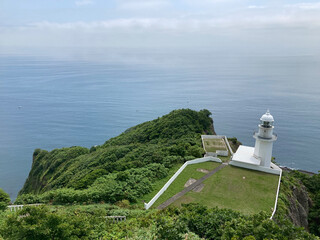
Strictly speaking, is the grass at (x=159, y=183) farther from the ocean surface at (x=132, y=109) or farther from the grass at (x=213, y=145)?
the ocean surface at (x=132, y=109)

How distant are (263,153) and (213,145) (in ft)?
26.5

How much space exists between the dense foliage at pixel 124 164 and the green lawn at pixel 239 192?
4741mm

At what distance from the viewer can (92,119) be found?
8631cm

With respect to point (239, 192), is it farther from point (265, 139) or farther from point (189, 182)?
point (265, 139)

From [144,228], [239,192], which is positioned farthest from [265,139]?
[144,228]

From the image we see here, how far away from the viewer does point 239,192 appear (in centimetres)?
2191

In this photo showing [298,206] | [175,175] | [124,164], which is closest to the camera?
[175,175]

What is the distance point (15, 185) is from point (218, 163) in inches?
1940

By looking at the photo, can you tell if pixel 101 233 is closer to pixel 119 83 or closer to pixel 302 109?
pixel 302 109

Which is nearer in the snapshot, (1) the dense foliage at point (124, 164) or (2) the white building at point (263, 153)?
(1) the dense foliage at point (124, 164)

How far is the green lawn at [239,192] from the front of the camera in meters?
20.0

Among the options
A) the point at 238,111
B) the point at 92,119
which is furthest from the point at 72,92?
the point at 238,111

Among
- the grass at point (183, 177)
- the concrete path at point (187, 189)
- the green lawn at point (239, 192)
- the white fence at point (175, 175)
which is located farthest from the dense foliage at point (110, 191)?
the green lawn at point (239, 192)

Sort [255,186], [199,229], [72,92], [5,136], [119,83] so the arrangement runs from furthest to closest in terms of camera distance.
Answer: [119,83] → [72,92] → [5,136] → [255,186] → [199,229]
